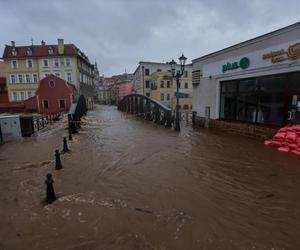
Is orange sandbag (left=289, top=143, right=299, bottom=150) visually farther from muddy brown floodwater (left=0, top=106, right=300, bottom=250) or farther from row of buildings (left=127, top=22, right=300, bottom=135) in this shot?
row of buildings (left=127, top=22, right=300, bottom=135)

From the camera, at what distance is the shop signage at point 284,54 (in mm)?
7375

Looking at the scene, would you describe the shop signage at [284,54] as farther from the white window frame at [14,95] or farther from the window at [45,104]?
the white window frame at [14,95]

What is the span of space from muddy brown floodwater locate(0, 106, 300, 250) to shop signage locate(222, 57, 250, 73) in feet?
16.0

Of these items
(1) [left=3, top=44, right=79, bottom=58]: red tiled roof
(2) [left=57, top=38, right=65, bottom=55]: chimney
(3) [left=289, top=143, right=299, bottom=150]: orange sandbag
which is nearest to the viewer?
(3) [left=289, top=143, right=299, bottom=150]: orange sandbag

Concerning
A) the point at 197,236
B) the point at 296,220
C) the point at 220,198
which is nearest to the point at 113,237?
the point at 197,236

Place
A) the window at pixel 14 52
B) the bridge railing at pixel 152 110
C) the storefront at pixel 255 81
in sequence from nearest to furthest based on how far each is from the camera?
1. the storefront at pixel 255 81
2. the bridge railing at pixel 152 110
3. the window at pixel 14 52

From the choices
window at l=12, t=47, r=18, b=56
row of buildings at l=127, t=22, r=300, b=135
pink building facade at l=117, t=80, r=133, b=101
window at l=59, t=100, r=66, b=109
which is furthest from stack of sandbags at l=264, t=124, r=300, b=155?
pink building facade at l=117, t=80, r=133, b=101

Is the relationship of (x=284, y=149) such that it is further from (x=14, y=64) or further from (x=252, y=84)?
Answer: (x=14, y=64)

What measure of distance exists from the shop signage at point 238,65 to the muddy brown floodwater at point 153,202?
4.87m

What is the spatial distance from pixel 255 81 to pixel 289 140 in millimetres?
3536

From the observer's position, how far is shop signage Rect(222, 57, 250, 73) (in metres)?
9.58

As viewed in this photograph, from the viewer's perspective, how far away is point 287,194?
3.89 metres

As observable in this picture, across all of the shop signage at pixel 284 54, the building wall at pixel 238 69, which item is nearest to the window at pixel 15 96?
the building wall at pixel 238 69

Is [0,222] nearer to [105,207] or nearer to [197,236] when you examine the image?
[105,207]
